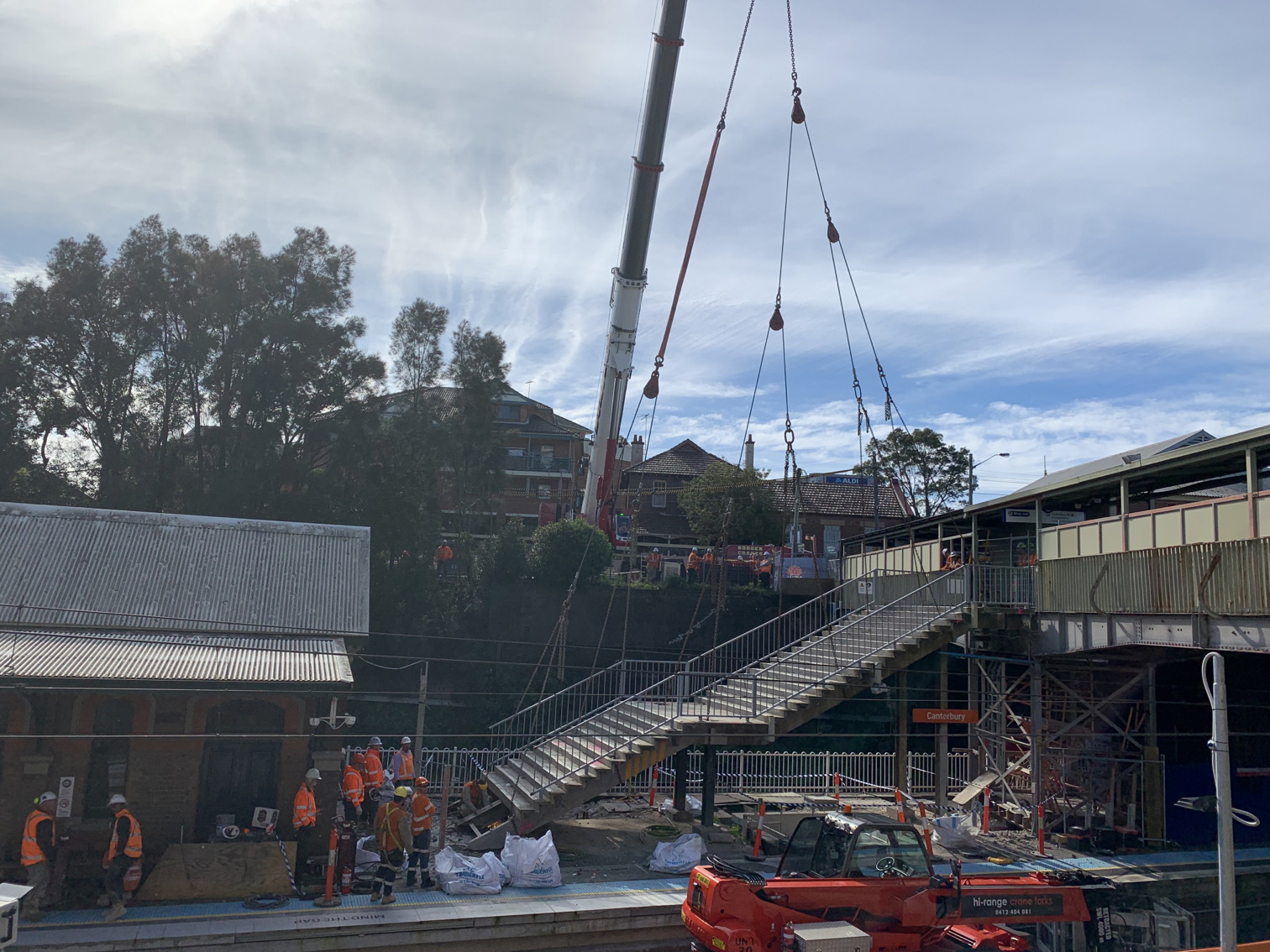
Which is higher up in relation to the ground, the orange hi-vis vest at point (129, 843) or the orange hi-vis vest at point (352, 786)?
the orange hi-vis vest at point (352, 786)

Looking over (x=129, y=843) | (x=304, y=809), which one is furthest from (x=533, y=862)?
(x=129, y=843)

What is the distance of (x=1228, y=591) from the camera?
12656 mm

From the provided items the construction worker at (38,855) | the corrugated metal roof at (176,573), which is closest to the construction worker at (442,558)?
the corrugated metal roof at (176,573)

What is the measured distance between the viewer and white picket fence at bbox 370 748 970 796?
2003 centimetres

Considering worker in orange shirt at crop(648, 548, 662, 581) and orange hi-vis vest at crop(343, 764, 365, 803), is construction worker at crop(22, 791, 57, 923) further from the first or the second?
worker in orange shirt at crop(648, 548, 662, 581)

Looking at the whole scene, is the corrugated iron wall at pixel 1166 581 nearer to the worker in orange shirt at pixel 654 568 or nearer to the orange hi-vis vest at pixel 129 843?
the orange hi-vis vest at pixel 129 843

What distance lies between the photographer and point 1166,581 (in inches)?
550

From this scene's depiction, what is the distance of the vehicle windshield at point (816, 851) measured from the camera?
35.0 ft

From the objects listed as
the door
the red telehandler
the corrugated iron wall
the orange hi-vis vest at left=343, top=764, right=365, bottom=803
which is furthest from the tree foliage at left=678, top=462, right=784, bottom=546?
the red telehandler

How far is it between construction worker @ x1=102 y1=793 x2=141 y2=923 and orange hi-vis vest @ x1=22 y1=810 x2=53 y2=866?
76 cm

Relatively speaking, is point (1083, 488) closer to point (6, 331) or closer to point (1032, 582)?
point (1032, 582)

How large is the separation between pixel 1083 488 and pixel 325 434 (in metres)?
25.4

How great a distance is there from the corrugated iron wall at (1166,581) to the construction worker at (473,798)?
1139 centimetres

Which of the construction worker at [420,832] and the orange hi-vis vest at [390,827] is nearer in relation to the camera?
the construction worker at [420,832]
